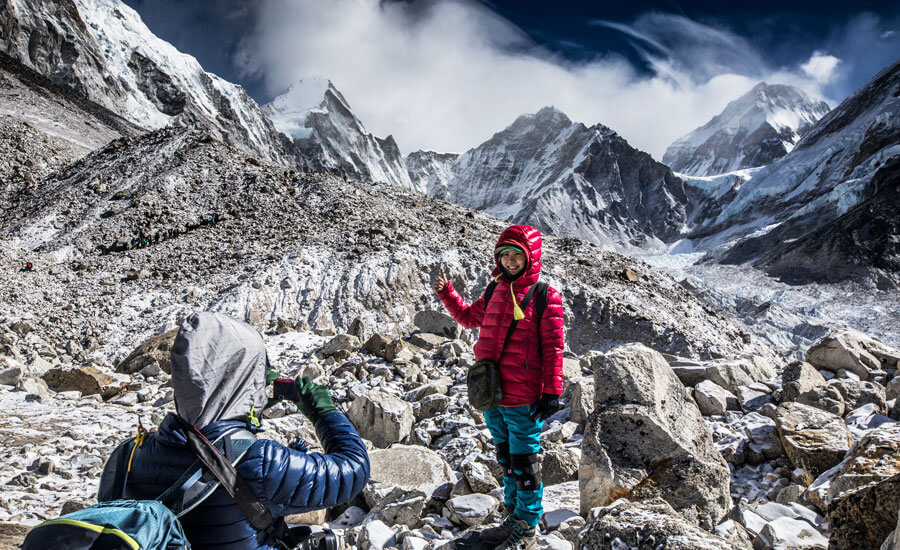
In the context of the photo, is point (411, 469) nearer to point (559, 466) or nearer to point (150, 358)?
point (559, 466)

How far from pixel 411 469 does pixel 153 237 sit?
581 inches

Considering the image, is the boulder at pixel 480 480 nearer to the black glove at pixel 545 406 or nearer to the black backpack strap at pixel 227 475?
the black glove at pixel 545 406

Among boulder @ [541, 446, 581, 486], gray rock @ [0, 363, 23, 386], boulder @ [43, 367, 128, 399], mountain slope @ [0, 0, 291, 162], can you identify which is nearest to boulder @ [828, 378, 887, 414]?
boulder @ [541, 446, 581, 486]

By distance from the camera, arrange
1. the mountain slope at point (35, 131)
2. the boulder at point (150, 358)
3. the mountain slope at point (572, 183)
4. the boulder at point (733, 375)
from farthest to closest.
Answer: the mountain slope at point (572, 183), the mountain slope at point (35, 131), the boulder at point (150, 358), the boulder at point (733, 375)

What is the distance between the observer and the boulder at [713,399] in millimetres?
5242

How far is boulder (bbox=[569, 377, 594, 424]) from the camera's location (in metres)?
5.34

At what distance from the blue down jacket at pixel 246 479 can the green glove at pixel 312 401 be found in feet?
0.72

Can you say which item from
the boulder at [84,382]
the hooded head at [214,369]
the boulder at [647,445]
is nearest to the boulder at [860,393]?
the boulder at [647,445]

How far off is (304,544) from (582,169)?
14527 centimetres

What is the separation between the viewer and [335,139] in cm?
13500

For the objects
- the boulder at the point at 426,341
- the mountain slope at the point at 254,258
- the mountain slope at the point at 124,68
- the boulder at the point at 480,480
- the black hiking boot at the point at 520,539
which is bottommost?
the black hiking boot at the point at 520,539

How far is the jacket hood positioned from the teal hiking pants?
36.3 inches

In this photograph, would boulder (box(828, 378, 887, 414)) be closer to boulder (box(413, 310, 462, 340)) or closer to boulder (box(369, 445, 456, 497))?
boulder (box(369, 445, 456, 497))

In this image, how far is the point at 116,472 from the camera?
1.67 meters
